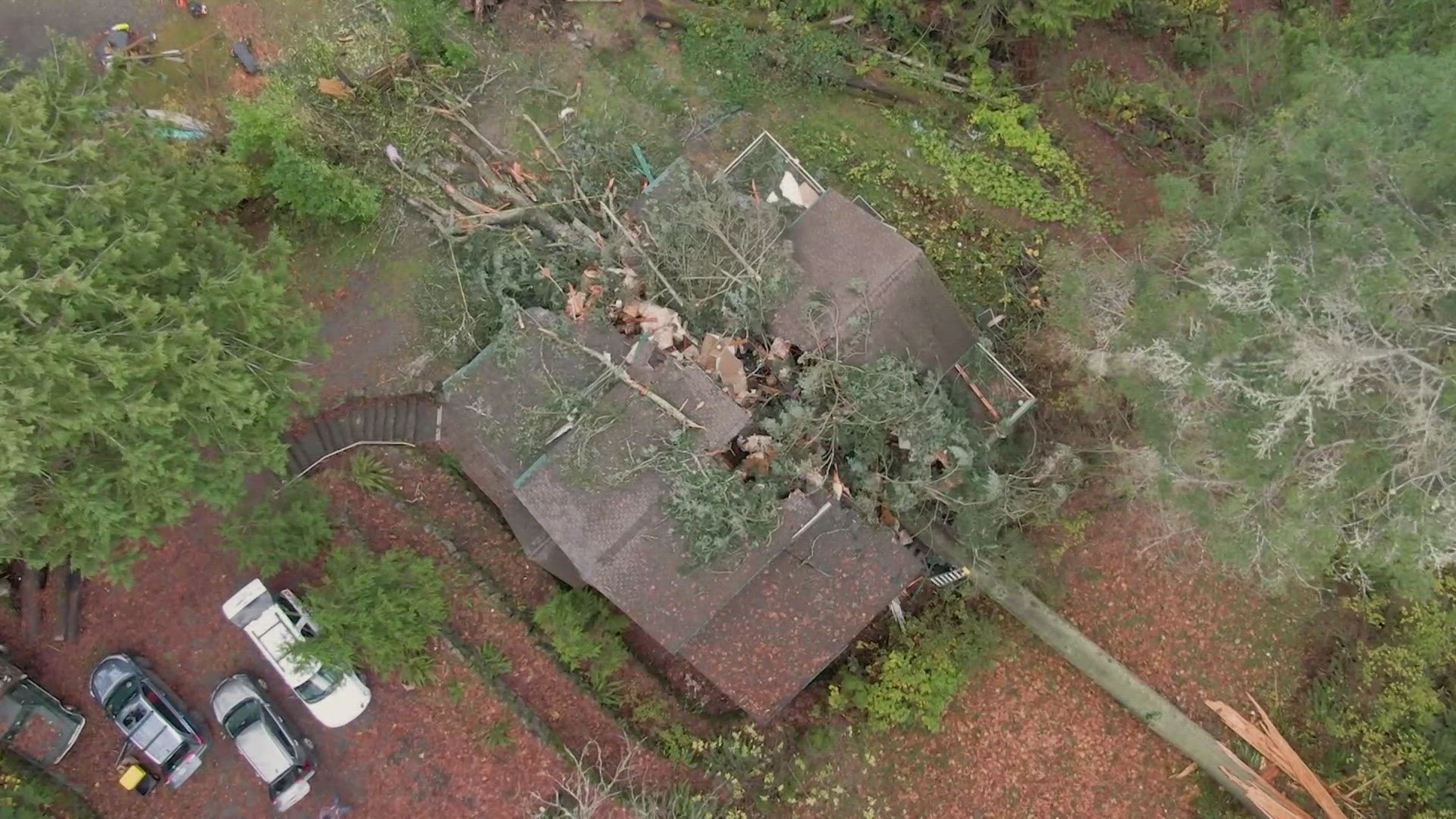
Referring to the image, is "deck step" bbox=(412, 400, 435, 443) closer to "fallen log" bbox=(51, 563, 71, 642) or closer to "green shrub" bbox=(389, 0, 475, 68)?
"fallen log" bbox=(51, 563, 71, 642)

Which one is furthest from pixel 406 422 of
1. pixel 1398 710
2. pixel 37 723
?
pixel 1398 710

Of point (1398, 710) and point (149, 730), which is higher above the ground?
point (149, 730)

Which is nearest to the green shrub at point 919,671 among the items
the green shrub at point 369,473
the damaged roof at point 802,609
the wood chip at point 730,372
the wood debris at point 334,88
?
the damaged roof at point 802,609

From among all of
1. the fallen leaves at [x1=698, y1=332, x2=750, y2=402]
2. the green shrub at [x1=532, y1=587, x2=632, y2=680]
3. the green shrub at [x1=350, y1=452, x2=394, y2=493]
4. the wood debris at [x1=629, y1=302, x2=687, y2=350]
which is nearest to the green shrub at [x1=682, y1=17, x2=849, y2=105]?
the wood debris at [x1=629, y1=302, x2=687, y2=350]

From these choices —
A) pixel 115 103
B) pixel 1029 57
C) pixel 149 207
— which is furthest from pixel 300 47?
pixel 1029 57

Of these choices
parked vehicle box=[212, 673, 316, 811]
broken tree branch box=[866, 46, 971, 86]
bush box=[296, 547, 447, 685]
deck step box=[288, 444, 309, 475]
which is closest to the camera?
bush box=[296, 547, 447, 685]

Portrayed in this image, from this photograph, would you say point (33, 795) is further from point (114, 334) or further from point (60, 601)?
point (114, 334)
